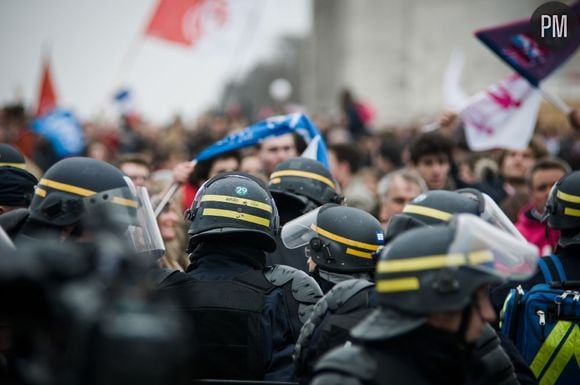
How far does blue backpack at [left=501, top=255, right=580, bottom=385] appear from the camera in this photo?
464 cm

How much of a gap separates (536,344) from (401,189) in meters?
3.12

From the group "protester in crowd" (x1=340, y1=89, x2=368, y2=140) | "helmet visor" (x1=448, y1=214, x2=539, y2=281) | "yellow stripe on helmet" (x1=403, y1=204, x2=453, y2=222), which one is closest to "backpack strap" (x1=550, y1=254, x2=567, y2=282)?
"yellow stripe on helmet" (x1=403, y1=204, x2=453, y2=222)

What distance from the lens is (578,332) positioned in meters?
4.63

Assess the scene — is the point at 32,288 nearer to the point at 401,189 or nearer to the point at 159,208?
the point at 159,208

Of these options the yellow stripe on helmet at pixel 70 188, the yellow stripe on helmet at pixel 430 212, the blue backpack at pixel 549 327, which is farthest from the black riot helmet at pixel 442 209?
the yellow stripe on helmet at pixel 70 188

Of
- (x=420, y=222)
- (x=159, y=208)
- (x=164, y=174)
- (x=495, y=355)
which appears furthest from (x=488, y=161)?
(x=495, y=355)

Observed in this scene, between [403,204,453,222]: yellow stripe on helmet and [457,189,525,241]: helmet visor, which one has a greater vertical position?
[403,204,453,222]: yellow stripe on helmet

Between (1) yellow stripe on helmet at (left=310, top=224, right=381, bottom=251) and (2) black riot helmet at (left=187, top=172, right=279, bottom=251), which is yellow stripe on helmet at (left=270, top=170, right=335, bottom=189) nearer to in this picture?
(2) black riot helmet at (left=187, top=172, right=279, bottom=251)

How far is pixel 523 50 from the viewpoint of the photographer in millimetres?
8320

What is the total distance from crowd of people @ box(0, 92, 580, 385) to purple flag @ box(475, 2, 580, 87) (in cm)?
74

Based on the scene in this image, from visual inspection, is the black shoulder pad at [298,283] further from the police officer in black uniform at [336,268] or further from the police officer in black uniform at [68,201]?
the police officer in black uniform at [68,201]

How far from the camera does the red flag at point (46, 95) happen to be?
55.8 ft

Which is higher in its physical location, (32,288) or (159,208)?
(32,288)

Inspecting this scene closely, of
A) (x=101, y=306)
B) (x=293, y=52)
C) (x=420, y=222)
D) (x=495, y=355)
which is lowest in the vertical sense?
(x=293, y=52)
